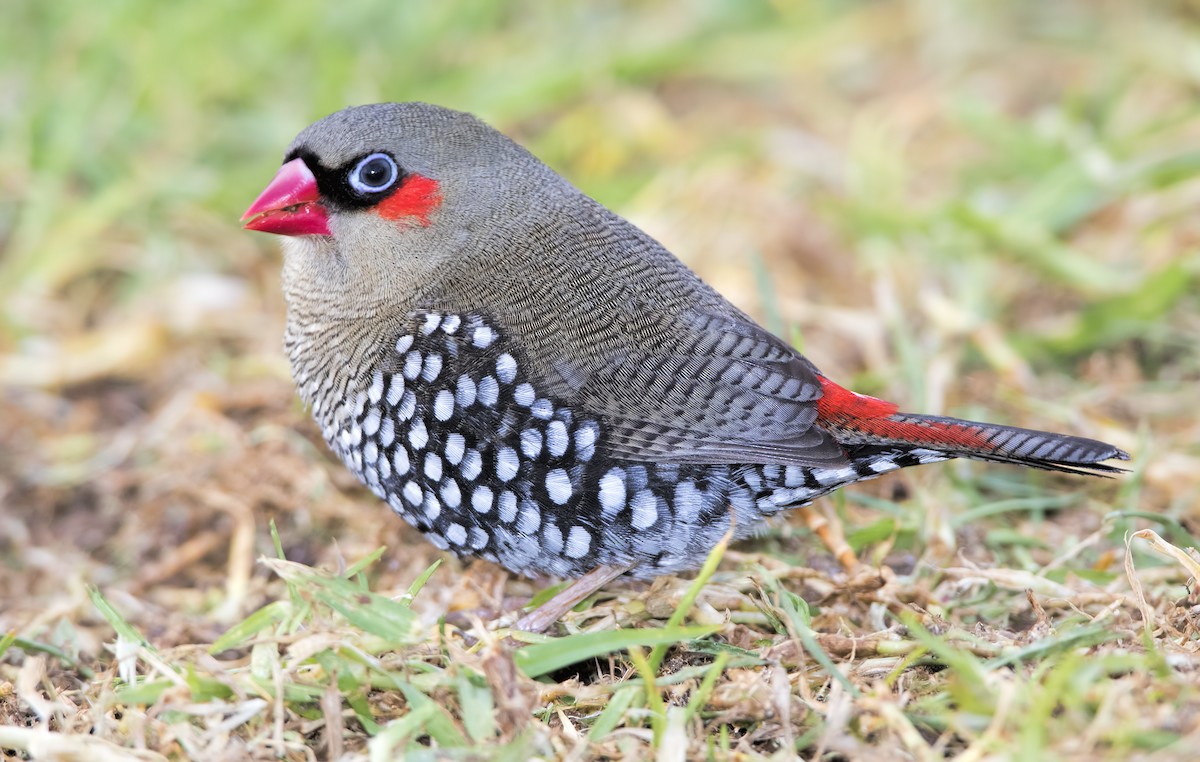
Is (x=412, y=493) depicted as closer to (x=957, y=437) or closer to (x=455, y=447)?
(x=455, y=447)

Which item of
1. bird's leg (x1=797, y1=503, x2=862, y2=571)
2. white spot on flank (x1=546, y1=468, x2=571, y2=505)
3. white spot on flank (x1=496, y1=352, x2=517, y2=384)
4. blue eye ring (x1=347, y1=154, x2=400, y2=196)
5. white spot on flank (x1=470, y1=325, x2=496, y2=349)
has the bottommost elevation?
bird's leg (x1=797, y1=503, x2=862, y2=571)

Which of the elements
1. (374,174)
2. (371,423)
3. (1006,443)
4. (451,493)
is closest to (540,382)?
(451,493)

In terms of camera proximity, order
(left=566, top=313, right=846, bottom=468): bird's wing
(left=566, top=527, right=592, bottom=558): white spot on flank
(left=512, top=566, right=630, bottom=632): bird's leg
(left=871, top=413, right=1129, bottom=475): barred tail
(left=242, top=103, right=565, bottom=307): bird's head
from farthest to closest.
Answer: (left=242, top=103, right=565, bottom=307): bird's head, (left=512, top=566, right=630, bottom=632): bird's leg, (left=566, top=527, right=592, bottom=558): white spot on flank, (left=566, top=313, right=846, bottom=468): bird's wing, (left=871, top=413, right=1129, bottom=475): barred tail

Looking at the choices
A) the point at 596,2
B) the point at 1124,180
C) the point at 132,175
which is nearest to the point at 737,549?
the point at 1124,180

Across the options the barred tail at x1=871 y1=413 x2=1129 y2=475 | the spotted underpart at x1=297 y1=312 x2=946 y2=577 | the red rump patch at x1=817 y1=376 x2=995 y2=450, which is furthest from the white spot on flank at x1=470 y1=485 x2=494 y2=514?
the barred tail at x1=871 y1=413 x2=1129 y2=475

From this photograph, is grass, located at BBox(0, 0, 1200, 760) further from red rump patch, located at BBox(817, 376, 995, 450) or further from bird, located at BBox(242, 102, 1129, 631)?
red rump patch, located at BBox(817, 376, 995, 450)

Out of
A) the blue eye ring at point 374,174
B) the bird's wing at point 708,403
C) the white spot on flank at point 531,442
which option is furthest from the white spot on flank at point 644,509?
the blue eye ring at point 374,174

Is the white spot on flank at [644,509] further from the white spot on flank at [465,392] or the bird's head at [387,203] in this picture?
the bird's head at [387,203]

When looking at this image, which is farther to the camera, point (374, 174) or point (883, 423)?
point (374, 174)
